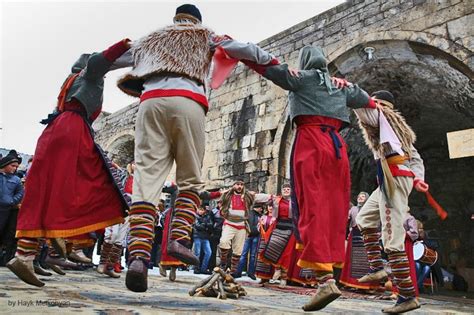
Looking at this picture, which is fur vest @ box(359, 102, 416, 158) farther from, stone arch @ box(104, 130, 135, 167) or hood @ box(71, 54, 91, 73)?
stone arch @ box(104, 130, 135, 167)

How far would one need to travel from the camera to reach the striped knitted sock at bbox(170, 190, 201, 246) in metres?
2.54

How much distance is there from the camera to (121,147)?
14352 mm

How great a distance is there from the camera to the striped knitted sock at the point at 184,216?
2.54 m

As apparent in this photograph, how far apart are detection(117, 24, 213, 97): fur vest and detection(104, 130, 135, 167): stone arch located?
37.5 ft

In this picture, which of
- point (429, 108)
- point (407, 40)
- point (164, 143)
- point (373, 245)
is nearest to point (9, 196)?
point (164, 143)

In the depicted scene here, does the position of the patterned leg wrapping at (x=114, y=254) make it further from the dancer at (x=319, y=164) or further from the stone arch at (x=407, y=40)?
the stone arch at (x=407, y=40)

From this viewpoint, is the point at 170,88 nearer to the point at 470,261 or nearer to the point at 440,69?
the point at 440,69

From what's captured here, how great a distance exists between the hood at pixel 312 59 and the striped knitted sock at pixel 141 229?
1.62m

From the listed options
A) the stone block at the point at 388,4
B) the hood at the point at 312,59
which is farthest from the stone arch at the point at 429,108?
the hood at the point at 312,59

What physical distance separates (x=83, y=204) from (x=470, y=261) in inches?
419

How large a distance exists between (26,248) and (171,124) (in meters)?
1.21

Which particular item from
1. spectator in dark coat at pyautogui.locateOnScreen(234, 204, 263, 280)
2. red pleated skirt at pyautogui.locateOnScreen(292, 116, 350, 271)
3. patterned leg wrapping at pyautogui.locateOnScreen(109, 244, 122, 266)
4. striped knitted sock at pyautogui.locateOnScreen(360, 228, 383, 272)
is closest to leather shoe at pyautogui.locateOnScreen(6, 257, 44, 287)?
red pleated skirt at pyautogui.locateOnScreen(292, 116, 350, 271)

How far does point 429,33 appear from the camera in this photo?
6652 millimetres

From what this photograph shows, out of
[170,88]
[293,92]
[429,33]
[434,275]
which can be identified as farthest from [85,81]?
[434,275]
